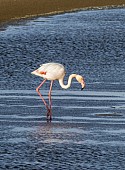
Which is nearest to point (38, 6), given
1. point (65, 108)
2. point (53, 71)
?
point (53, 71)

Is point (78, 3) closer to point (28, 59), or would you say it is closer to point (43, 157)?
point (28, 59)

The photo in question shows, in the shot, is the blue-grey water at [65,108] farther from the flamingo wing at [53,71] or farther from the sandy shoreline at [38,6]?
the sandy shoreline at [38,6]

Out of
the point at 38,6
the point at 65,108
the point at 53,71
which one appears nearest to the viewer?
the point at 65,108

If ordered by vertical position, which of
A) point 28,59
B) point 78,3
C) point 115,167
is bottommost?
point 115,167

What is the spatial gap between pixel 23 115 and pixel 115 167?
195 inches

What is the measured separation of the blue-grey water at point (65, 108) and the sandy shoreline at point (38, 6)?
1074 centimetres

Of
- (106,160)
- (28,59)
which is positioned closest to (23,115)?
(106,160)

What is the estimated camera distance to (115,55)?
31.3m

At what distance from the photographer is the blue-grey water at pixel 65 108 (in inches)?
577

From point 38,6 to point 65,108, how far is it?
35.5 metres

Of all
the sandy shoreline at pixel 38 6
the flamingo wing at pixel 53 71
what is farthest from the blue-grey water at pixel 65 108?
the sandy shoreline at pixel 38 6

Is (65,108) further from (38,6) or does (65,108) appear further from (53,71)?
(38,6)

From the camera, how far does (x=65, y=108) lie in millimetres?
19484

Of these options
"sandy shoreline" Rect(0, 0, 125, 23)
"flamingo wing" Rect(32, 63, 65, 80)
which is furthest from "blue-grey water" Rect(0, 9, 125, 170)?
"sandy shoreline" Rect(0, 0, 125, 23)
